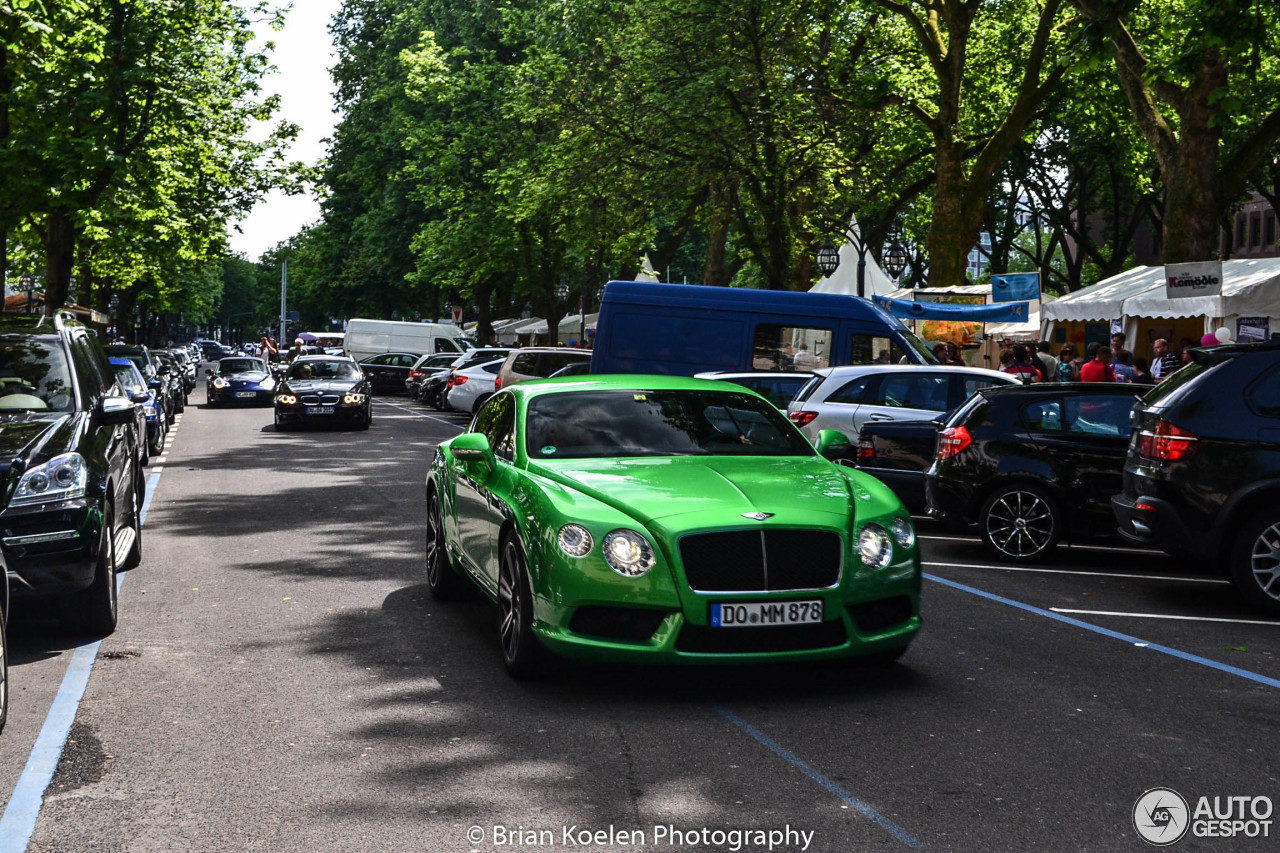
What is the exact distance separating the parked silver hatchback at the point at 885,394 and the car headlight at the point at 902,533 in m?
8.00

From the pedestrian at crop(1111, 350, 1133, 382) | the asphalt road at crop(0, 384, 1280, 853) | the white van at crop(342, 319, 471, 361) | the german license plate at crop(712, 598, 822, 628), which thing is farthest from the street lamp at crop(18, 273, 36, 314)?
the german license plate at crop(712, 598, 822, 628)

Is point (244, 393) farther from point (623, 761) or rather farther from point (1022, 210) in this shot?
point (623, 761)

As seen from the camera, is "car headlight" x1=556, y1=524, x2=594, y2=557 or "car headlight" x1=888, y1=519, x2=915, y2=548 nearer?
"car headlight" x1=556, y1=524, x2=594, y2=557

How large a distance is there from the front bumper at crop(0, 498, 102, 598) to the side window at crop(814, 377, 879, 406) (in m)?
8.97

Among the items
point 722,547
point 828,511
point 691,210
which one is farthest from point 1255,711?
point 691,210

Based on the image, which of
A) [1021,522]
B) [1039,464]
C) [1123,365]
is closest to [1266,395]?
[1039,464]

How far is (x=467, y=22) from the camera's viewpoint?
47000mm

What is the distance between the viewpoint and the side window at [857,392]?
49.1 ft

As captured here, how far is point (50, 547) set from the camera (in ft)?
23.9

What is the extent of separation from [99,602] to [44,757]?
7.91 feet

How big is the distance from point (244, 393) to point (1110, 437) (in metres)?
30.9

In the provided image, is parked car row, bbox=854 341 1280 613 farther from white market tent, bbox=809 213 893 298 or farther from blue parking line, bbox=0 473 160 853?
white market tent, bbox=809 213 893 298

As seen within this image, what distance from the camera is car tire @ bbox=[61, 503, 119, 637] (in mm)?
7707

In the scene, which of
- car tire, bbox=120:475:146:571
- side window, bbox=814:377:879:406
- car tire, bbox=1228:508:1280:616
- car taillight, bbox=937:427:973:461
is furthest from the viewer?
side window, bbox=814:377:879:406
